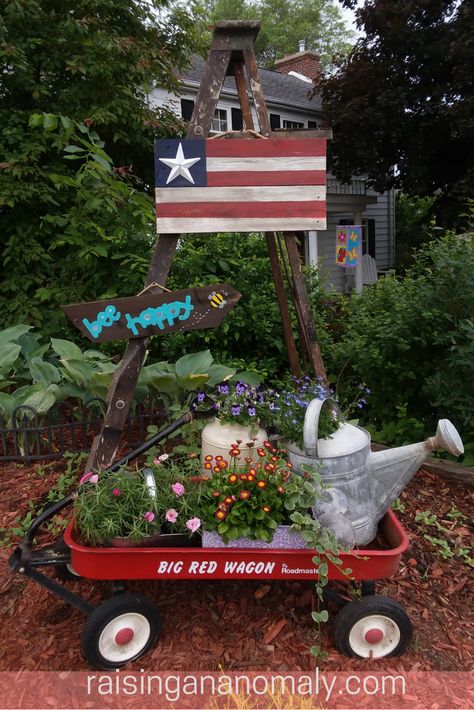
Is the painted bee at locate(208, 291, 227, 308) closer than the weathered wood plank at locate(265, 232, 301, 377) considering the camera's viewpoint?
Yes

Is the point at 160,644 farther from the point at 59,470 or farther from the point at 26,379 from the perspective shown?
the point at 26,379

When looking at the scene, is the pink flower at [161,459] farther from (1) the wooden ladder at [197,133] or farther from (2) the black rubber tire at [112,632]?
(2) the black rubber tire at [112,632]

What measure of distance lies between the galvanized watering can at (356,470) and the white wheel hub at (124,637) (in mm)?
795

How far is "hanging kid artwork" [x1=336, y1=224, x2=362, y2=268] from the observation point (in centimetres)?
1002

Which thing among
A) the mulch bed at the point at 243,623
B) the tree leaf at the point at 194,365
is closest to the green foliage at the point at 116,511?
the mulch bed at the point at 243,623

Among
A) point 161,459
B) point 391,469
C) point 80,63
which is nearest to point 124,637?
point 161,459

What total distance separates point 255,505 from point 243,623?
0.61 meters

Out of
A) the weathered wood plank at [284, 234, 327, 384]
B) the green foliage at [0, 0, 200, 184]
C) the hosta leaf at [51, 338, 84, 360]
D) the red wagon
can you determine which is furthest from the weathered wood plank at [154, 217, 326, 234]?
the green foliage at [0, 0, 200, 184]

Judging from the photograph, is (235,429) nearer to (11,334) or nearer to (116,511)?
(116,511)

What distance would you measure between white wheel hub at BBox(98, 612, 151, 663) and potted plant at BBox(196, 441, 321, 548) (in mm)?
404

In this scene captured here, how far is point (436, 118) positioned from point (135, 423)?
10.8 meters

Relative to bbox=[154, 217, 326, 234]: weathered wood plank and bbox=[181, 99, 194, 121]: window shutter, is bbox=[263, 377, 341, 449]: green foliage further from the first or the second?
bbox=[181, 99, 194, 121]: window shutter

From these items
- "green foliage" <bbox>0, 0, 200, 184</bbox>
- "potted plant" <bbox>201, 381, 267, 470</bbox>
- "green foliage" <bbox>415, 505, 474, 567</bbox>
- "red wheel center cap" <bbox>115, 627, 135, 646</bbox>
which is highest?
"green foliage" <bbox>0, 0, 200, 184</bbox>

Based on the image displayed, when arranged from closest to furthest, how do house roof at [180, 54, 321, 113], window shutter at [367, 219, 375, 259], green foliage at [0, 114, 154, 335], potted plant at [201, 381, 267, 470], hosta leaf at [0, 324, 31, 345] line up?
potted plant at [201, 381, 267, 470]
hosta leaf at [0, 324, 31, 345]
green foliage at [0, 114, 154, 335]
house roof at [180, 54, 321, 113]
window shutter at [367, 219, 375, 259]
